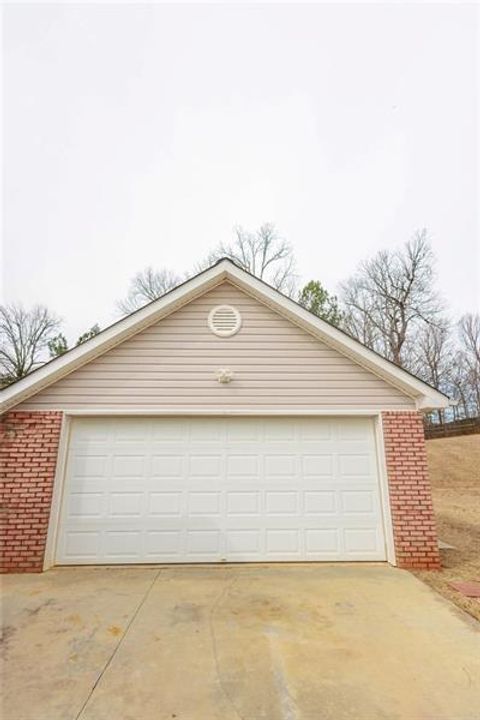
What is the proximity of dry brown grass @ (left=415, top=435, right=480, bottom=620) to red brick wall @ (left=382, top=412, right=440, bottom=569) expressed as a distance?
0.97 ft

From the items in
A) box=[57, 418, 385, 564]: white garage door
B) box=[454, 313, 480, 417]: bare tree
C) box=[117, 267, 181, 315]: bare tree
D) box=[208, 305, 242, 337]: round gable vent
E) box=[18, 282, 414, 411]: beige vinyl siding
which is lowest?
box=[57, 418, 385, 564]: white garage door

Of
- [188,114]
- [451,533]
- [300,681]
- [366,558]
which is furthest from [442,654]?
[188,114]

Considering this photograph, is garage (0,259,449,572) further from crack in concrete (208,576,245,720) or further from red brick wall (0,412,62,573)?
crack in concrete (208,576,245,720)

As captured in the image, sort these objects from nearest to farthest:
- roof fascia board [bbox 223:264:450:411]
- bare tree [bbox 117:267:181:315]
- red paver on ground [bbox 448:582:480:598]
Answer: red paver on ground [bbox 448:582:480:598] < roof fascia board [bbox 223:264:450:411] < bare tree [bbox 117:267:181:315]

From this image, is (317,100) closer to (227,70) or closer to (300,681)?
(227,70)

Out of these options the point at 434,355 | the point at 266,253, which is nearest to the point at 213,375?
the point at 266,253

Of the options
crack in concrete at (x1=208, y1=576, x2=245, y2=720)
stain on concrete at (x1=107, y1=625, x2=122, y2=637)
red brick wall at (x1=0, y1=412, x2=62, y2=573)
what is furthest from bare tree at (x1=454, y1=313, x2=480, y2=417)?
stain on concrete at (x1=107, y1=625, x2=122, y2=637)

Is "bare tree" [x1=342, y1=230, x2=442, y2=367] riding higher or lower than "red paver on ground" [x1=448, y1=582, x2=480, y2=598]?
higher

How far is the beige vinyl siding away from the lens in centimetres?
609

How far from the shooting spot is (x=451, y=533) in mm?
7949

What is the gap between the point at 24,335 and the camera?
2258 centimetres

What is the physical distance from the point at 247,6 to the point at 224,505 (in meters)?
9.43

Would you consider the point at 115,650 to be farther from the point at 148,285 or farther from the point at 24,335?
the point at 24,335

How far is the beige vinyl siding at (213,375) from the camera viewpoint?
609 centimetres
